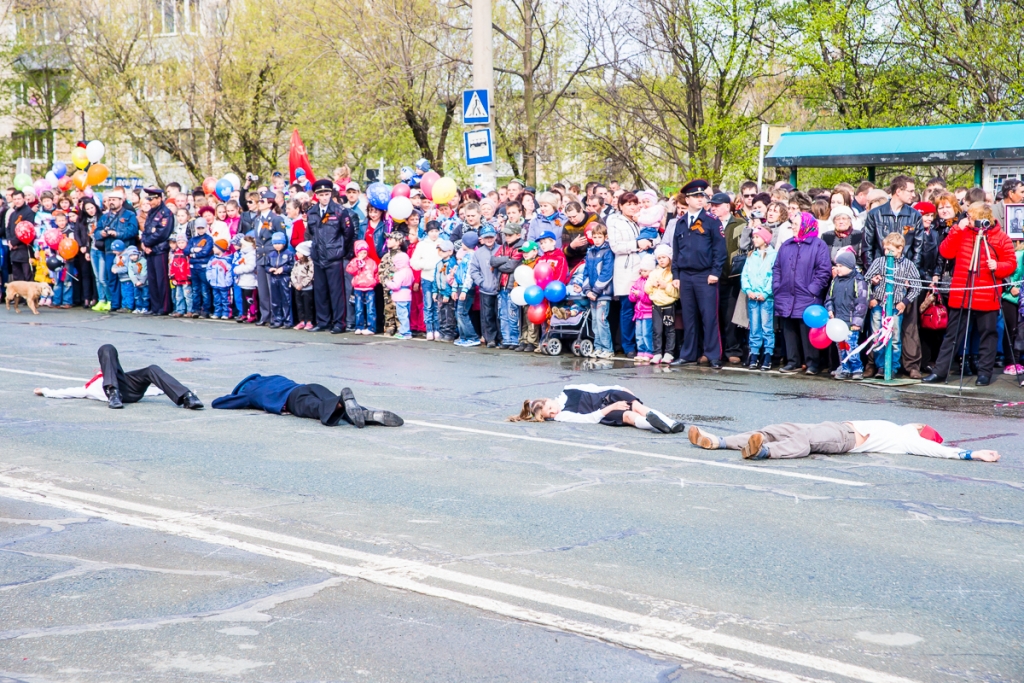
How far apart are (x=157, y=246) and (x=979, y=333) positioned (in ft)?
47.0

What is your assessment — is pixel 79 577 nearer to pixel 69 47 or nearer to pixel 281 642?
pixel 281 642

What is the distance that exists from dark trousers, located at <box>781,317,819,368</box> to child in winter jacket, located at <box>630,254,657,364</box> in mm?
1772

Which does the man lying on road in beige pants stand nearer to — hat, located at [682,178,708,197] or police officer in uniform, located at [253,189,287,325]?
hat, located at [682,178,708,197]

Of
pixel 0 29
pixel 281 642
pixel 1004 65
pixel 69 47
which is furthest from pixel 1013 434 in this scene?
pixel 0 29

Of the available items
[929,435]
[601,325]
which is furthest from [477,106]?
[929,435]

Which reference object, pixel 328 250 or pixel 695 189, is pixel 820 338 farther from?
pixel 328 250

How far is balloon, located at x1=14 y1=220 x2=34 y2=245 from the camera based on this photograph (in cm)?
2339

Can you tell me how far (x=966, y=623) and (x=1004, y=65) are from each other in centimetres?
2138

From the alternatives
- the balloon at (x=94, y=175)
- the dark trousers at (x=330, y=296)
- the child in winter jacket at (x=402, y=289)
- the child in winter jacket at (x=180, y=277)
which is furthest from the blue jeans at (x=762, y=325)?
the balloon at (x=94, y=175)

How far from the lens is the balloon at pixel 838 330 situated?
1301 centimetres

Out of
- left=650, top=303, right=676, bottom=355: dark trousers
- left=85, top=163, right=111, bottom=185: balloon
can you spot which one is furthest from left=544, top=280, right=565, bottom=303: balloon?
left=85, top=163, right=111, bottom=185: balloon

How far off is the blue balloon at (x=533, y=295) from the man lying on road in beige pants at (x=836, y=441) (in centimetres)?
650

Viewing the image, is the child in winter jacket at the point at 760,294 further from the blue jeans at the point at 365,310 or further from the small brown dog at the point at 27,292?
the small brown dog at the point at 27,292

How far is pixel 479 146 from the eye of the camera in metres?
18.0
